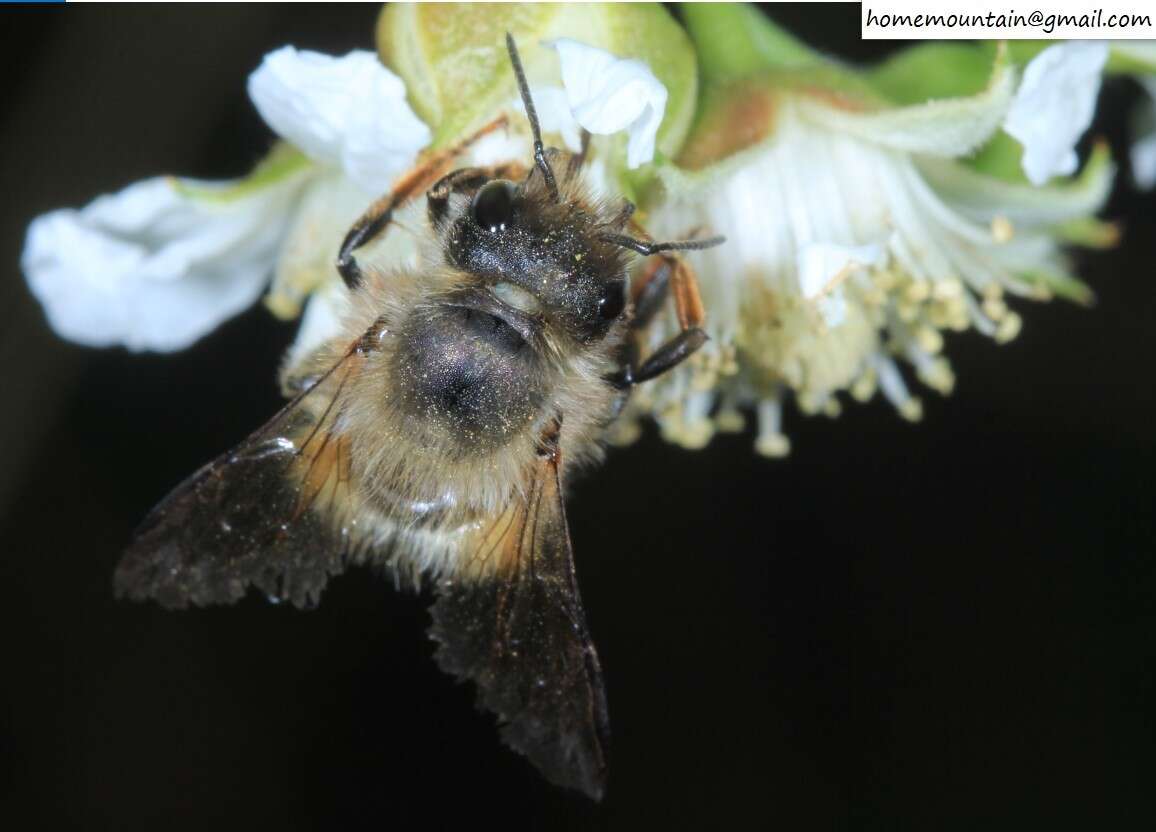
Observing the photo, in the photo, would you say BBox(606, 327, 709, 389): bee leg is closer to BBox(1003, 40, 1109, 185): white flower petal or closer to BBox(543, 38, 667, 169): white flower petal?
BBox(543, 38, 667, 169): white flower petal

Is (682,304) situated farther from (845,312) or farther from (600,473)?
(600,473)

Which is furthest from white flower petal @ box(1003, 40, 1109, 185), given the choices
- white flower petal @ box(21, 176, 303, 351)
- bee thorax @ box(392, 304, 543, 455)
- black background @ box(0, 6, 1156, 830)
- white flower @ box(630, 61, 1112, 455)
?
black background @ box(0, 6, 1156, 830)

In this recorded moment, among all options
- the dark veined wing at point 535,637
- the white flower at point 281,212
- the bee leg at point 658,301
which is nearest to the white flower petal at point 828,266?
the bee leg at point 658,301

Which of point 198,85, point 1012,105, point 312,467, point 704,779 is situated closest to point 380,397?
point 312,467

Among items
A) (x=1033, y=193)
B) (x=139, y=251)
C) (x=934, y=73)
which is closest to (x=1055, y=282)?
(x=1033, y=193)

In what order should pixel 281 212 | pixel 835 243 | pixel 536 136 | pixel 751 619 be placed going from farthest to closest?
pixel 751 619 < pixel 281 212 < pixel 835 243 < pixel 536 136

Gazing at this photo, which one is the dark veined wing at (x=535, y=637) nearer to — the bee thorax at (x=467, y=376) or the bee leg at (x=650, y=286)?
the bee thorax at (x=467, y=376)

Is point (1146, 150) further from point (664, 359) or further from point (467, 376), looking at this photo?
point (467, 376)
